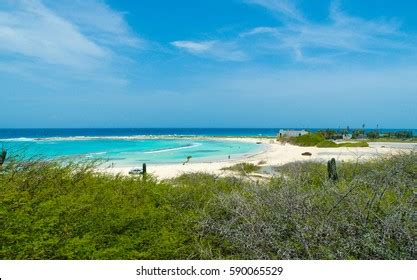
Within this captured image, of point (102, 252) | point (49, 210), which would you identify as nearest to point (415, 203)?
point (102, 252)

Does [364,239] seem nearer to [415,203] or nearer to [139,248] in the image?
[415,203]

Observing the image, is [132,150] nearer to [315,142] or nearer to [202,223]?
[315,142]

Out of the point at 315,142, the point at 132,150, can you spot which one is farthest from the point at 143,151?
the point at 315,142

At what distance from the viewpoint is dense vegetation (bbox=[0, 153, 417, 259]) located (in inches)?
186

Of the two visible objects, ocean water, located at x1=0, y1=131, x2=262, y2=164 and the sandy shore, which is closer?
the sandy shore

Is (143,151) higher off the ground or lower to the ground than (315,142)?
lower

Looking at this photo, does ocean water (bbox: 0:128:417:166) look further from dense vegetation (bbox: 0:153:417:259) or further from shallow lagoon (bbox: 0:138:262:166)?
dense vegetation (bbox: 0:153:417:259)

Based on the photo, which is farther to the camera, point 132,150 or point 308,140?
point 308,140

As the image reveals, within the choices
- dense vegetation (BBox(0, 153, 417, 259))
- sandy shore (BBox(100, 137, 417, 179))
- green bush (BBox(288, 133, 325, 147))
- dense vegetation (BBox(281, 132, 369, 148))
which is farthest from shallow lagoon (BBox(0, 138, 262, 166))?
dense vegetation (BBox(281, 132, 369, 148))

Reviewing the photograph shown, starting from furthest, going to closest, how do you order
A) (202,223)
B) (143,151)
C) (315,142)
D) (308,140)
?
(308,140) < (315,142) < (143,151) < (202,223)

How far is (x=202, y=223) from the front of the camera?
6055 mm

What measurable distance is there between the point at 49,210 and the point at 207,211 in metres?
2.54

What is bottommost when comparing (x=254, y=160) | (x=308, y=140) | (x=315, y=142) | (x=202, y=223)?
(x=254, y=160)

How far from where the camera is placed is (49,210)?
5355 millimetres
